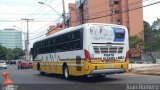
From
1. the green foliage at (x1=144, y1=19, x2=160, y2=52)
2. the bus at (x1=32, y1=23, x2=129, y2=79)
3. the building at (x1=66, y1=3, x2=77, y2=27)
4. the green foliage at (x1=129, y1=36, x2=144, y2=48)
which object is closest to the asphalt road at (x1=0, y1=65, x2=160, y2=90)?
the bus at (x1=32, y1=23, x2=129, y2=79)

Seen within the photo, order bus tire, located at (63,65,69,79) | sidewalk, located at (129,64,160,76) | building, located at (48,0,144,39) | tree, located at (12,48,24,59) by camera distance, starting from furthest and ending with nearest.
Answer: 1. tree, located at (12,48,24,59)
2. building, located at (48,0,144,39)
3. sidewalk, located at (129,64,160,76)
4. bus tire, located at (63,65,69,79)

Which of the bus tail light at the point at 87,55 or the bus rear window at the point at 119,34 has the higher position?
the bus rear window at the point at 119,34

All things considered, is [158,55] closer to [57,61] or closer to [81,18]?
[81,18]

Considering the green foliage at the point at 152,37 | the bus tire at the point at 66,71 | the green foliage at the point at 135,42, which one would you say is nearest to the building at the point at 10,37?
the green foliage at the point at 152,37

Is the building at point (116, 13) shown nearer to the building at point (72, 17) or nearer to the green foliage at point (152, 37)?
the green foliage at point (152, 37)

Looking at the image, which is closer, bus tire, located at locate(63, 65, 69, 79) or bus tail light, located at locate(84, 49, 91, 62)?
bus tail light, located at locate(84, 49, 91, 62)

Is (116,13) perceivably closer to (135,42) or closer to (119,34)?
(135,42)

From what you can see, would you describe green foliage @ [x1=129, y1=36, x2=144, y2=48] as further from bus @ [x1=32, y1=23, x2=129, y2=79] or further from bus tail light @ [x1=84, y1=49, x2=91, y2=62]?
bus tail light @ [x1=84, y1=49, x2=91, y2=62]

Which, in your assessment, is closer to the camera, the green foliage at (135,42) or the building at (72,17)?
the green foliage at (135,42)

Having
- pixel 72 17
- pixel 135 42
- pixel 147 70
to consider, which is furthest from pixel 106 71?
pixel 72 17

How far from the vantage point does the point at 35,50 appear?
108ft

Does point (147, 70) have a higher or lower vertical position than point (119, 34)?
lower

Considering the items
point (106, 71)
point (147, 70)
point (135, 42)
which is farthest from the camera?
point (135, 42)

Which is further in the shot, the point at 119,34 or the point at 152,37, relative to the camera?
the point at 152,37
